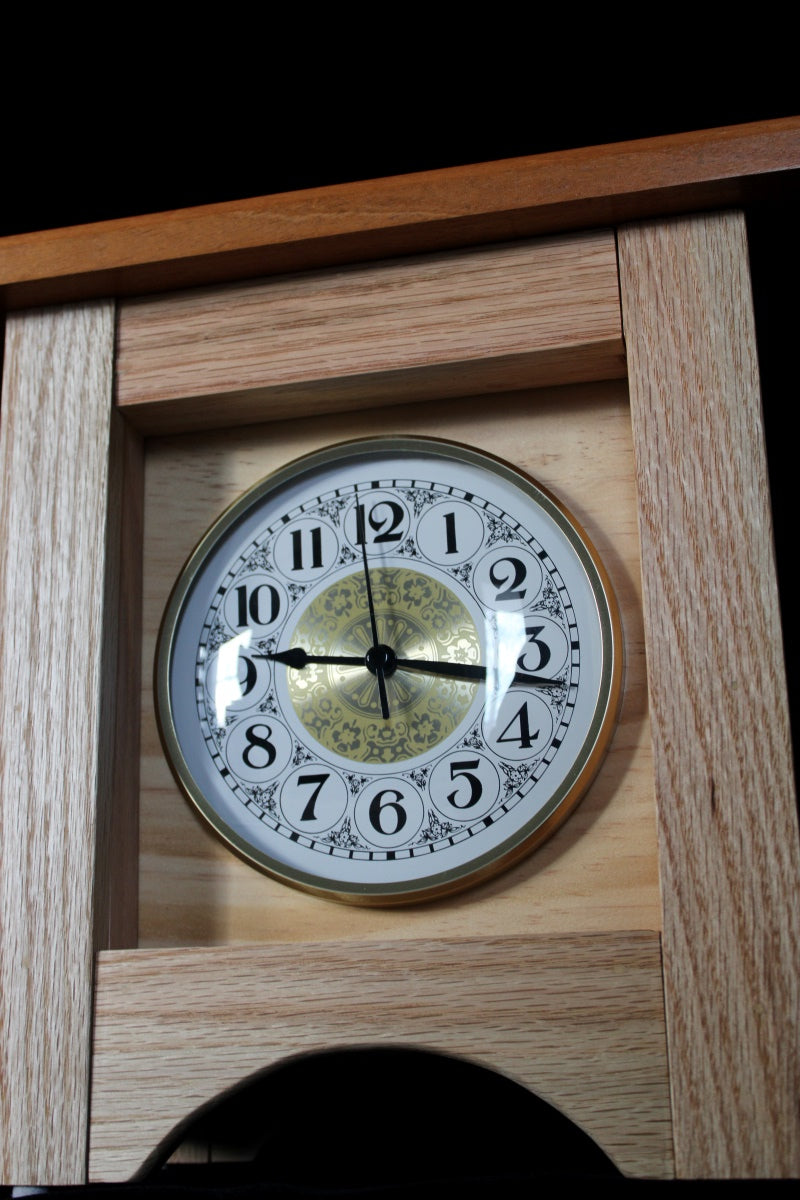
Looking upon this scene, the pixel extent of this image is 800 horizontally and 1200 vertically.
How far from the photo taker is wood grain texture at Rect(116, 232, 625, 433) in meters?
0.79

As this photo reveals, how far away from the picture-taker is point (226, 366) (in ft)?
2.72

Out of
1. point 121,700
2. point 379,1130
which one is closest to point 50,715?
point 121,700

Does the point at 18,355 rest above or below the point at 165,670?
above

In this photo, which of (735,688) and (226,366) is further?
(226,366)

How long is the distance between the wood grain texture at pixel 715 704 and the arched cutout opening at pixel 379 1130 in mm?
250

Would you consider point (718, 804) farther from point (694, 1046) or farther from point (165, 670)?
point (165, 670)

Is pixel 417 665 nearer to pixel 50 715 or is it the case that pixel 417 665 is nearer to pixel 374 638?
pixel 374 638

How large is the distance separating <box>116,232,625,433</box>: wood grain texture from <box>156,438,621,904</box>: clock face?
0.05 m

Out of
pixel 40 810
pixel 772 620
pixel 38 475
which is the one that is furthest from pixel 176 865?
pixel 772 620

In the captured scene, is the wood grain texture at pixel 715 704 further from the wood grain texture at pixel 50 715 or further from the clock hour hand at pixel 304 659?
the wood grain texture at pixel 50 715

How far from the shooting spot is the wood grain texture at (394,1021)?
679 mm

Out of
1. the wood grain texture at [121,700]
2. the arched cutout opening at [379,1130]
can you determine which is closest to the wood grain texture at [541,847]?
the wood grain texture at [121,700]

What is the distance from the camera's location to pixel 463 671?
2.57 feet

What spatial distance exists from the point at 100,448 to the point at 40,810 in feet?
0.71
